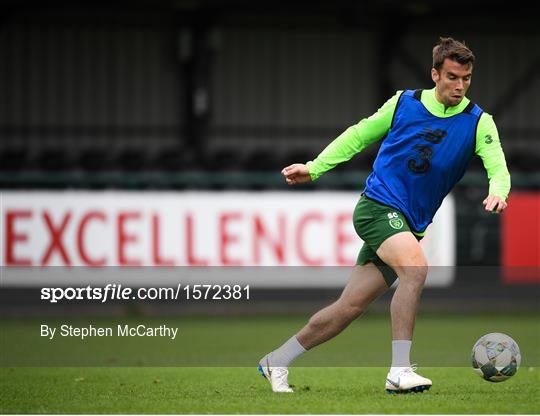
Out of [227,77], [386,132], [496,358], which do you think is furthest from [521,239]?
[386,132]

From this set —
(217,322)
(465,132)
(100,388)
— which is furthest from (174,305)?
(465,132)

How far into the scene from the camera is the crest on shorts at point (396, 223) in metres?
8.21

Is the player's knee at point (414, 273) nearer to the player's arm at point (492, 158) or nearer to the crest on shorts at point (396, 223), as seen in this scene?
the crest on shorts at point (396, 223)

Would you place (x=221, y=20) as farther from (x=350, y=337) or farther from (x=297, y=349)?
(x=297, y=349)

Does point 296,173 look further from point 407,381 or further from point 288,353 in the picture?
point 407,381

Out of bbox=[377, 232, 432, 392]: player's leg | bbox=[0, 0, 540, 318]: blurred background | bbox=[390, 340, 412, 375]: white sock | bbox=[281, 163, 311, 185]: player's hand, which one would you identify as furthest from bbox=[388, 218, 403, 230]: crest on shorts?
bbox=[0, 0, 540, 318]: blurred background

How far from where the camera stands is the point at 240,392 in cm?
864

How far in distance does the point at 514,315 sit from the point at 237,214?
4025 millimetres

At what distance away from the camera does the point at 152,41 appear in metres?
25.1

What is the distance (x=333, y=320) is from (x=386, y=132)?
1251mm

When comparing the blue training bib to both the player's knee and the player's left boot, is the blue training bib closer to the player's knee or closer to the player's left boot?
the player's knee

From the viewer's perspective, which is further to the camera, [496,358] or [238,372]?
[238,372]

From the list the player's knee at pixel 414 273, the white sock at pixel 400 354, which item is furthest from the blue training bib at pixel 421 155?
the white sock at pixel 400 354

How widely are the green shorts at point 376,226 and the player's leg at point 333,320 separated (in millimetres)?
50
